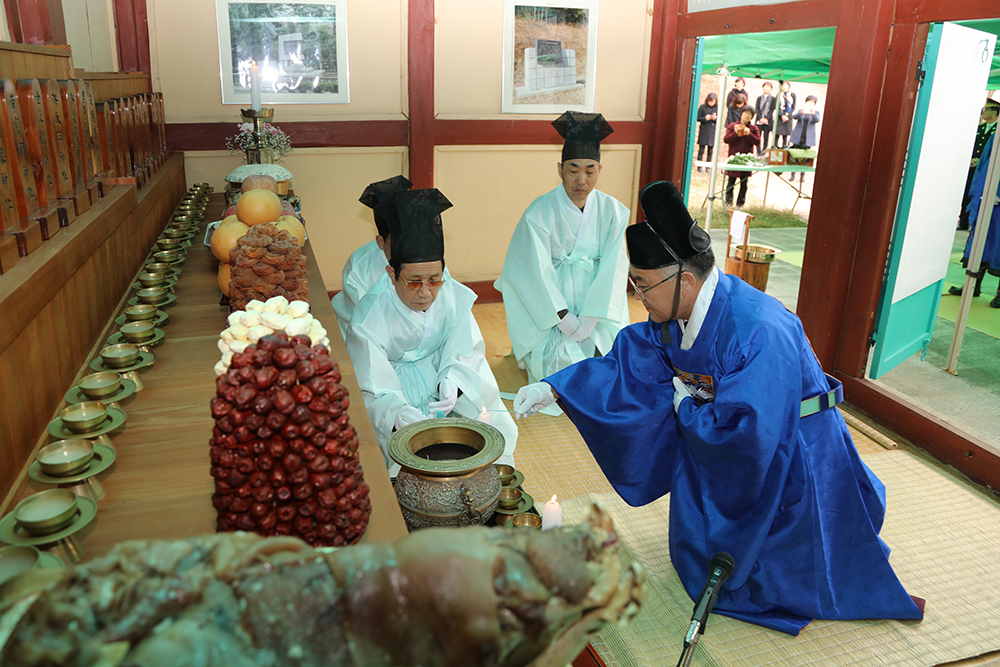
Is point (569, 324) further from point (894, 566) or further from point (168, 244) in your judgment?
point (168, 244)

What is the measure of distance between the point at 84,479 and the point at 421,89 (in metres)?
5.64

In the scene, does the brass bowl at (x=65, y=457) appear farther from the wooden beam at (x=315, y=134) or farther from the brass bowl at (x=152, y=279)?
the wooden beam at (x=315, y=134)

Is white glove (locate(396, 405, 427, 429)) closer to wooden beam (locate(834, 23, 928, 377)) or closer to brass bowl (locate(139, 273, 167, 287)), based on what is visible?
brass bowl (locate(139, 273, 167, 287))

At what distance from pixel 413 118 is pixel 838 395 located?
15.8 feet

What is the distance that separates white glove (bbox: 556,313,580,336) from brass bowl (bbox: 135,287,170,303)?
123 inches

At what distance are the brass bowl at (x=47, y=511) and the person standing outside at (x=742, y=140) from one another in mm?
13679

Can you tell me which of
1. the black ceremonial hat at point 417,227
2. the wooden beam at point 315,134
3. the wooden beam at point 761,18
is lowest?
the black ceremonial hat at point 417,227

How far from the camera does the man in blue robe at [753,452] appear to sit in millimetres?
2545

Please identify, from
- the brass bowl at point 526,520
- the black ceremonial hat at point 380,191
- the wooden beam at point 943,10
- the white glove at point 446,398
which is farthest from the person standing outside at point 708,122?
the brass bowl at point 526,520

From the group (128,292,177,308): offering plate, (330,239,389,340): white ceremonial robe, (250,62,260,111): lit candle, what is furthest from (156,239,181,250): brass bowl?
(250,62,260,111): lit candle

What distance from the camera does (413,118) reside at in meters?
6.47

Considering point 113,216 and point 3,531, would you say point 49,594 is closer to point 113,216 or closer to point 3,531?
point 3,531

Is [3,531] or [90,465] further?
[90,465]

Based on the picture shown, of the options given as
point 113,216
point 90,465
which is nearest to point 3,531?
point 90,465
